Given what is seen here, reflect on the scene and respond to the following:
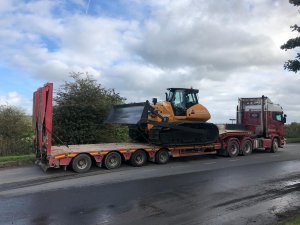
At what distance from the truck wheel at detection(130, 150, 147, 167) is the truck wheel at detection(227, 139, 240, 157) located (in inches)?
209

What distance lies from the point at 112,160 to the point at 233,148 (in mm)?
7344

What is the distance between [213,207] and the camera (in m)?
8.83

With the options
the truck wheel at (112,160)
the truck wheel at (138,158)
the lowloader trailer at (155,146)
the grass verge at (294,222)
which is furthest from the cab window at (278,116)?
the grass verge at (294,222)

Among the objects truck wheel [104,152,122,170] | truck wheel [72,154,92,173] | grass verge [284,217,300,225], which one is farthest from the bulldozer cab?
grass verge [284,217,300,225]

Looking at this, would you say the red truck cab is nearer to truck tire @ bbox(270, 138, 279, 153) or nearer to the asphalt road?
truck tire @ bbox(270, 138, 279, 153)

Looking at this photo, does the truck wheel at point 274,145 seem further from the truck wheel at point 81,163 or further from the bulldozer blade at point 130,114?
the truck wheel at point 81,163

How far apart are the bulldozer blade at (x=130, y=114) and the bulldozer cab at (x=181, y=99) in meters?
1.59

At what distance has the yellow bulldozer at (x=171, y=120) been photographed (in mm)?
17000

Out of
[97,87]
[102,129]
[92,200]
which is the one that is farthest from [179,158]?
Answer: [92,200]

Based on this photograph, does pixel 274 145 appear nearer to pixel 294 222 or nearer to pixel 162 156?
pixel 162 156

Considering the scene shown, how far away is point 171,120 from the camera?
57.6ft

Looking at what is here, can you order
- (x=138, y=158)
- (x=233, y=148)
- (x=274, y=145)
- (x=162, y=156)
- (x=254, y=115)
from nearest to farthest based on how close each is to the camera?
(x=138, y=158) < (x=162, y=156) < (x=233, y=148) < (x=274, y=145) < (x=254, y=115)

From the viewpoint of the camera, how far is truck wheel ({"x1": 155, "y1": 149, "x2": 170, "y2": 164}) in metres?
16.4

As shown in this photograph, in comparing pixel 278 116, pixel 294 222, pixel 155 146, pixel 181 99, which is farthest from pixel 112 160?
pixel 278 116
